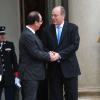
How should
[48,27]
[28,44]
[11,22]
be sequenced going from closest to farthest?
1. [28,44]
2. [48,27]
3. [11,22]

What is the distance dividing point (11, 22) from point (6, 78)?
176cm

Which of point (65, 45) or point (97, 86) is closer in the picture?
point (65, 45)

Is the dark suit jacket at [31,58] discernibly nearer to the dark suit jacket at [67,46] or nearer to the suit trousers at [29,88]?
the suit trousers at [29,88]

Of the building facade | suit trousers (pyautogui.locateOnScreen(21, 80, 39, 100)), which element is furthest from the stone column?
suit trousers (pyautogui.locateOnScreen(21, 80, 39, 100))

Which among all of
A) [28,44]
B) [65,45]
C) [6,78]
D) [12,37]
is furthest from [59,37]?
[12,37]

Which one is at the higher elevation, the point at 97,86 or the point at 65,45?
the point at 65,45

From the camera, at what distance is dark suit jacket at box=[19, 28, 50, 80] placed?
24.8 ft

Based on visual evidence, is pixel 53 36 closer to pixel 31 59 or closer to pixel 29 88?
pixel 31 59

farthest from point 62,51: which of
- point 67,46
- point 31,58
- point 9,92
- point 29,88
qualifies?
point 9,92

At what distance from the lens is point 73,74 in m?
7.93

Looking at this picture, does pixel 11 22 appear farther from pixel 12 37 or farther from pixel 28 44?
pixel 28 44

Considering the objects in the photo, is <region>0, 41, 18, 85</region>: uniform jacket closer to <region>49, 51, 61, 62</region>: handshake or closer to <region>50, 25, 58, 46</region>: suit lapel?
<region>50, 25, 58, 46</region>: suit lapel

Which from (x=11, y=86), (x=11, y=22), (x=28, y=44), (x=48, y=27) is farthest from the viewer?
(x=11, y=22)

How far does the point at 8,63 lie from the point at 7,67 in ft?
0.22
